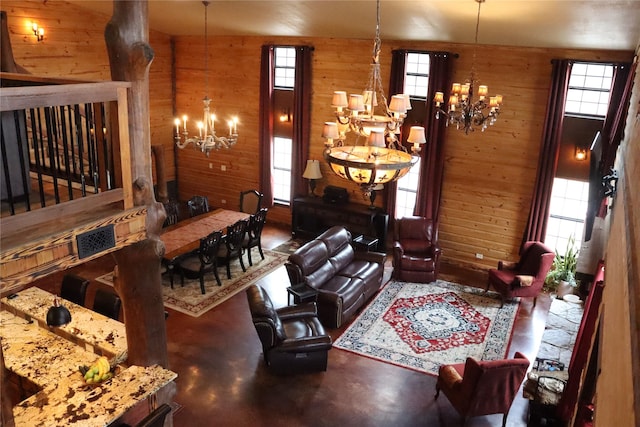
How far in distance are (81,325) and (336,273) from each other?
3.65 metres

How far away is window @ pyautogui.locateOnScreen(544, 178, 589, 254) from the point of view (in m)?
8.35

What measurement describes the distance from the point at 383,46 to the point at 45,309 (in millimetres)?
6640

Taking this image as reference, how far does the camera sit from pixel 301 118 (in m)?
10.1

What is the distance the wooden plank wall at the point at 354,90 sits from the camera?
8320 mm

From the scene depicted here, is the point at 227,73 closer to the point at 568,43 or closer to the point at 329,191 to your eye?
the point at 329,191

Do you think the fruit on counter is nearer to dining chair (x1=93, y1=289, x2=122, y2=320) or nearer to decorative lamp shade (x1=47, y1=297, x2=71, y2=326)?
decorative lamp shade (x1=47, y1=297, x2=71, y2=326)

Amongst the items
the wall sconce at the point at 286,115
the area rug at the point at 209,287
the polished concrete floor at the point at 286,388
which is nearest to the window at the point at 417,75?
the wall sconce at the point at 286,115

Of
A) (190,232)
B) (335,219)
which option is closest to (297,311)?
(190,232)

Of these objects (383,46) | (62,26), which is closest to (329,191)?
(383,46)

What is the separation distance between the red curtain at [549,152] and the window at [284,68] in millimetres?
4714

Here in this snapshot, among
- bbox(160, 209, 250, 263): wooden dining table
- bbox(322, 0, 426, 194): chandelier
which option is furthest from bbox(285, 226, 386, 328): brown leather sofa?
bbox(322, 0, 426, 194): chandelier

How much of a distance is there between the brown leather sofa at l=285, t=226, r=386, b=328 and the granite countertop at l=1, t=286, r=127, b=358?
2.58m

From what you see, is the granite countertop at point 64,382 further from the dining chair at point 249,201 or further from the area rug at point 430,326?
the dining chair at point 249,201

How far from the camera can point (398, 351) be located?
6734mm
